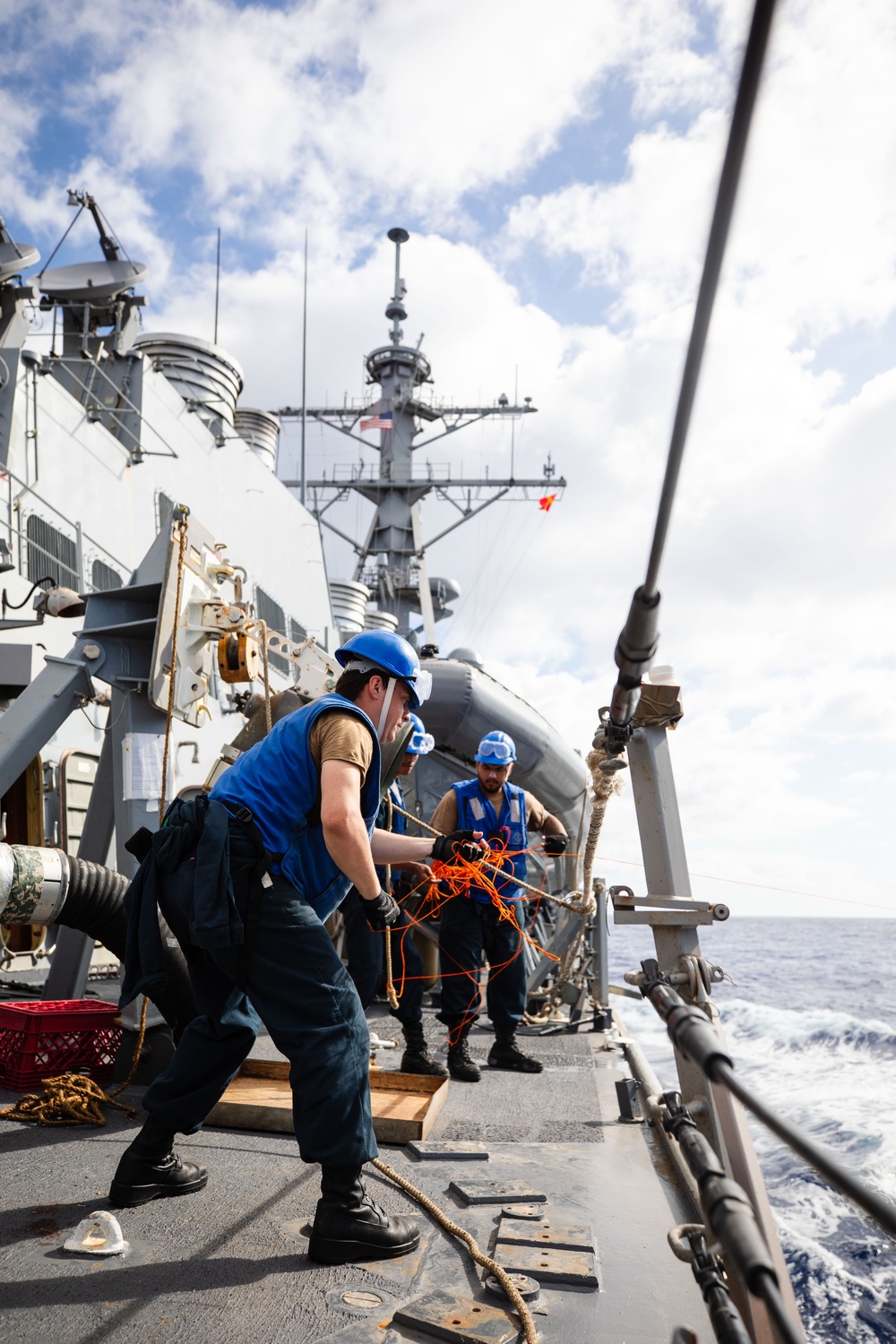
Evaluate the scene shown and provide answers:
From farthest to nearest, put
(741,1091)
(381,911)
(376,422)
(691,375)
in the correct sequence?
(376,422) < (381,911) < (691,375) < (741,1091)

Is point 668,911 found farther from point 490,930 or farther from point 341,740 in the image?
point 490,930

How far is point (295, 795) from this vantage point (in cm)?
249

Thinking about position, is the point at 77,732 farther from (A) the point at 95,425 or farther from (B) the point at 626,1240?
(B) the point at 626,1240

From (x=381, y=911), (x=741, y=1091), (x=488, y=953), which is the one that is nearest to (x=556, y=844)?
(x=488, y=953)

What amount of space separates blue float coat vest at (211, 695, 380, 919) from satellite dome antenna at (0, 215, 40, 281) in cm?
686

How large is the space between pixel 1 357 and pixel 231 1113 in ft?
21.4

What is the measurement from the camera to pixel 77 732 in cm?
772

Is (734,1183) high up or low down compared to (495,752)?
down

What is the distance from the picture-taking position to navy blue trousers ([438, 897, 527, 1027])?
16.6 feet

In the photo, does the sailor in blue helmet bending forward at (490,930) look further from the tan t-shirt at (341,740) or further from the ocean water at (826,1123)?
the tan t-shirt at (341,740)

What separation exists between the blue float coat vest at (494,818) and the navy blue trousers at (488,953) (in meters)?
0.12

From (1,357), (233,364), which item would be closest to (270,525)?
(233,364)

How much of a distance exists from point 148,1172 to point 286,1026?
701 mm

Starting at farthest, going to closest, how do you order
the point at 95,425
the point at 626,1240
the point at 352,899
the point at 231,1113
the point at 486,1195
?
1. the point at 95,425
2. the point at 352,899
3. the point at 231,1113
4. the point at 486,1195
5. the point at 626,1240
